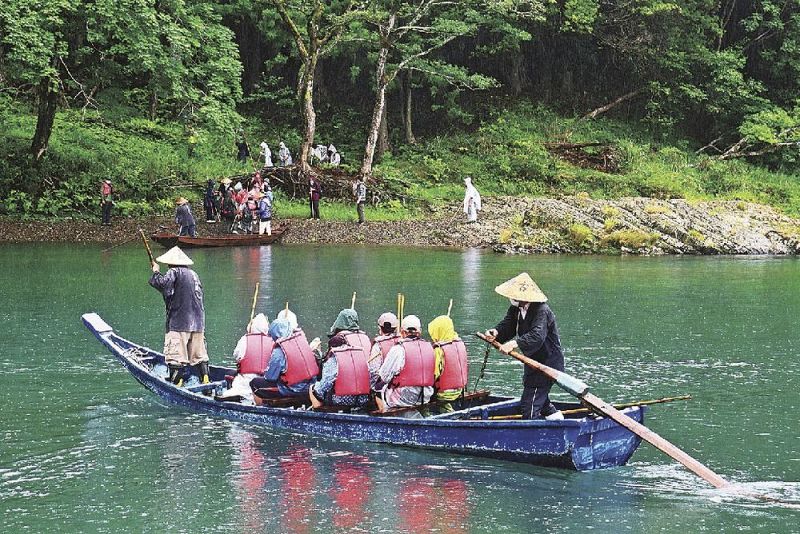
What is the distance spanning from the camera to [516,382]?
1547 centimetres

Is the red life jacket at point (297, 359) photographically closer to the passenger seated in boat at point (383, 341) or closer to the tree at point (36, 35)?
the passenger seated in boat at point (383, 341)

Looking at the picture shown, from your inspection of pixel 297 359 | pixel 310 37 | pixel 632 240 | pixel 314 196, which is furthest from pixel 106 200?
pixel 297 359

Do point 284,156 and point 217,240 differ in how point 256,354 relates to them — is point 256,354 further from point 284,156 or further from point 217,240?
point 284,156

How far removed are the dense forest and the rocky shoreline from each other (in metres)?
2.58

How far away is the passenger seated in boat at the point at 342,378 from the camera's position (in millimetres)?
12086

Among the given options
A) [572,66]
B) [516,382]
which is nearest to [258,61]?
[572,66]

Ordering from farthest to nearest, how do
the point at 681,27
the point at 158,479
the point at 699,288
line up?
the point at 681,27 → the point at 699,288 → the point at 158,479

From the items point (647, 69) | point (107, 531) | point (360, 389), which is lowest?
point (107, 531)

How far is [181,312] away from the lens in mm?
13773

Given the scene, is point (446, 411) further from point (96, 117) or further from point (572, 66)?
point (572, 66)

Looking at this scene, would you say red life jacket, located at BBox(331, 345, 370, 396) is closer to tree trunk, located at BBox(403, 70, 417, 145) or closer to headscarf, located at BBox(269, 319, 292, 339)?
headscarf, located at BBox(269, 319, 292, 339)

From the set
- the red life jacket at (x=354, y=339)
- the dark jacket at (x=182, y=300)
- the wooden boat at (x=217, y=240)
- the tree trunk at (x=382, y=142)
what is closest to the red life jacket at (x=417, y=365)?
the red life jacket at (x=354, y=339)

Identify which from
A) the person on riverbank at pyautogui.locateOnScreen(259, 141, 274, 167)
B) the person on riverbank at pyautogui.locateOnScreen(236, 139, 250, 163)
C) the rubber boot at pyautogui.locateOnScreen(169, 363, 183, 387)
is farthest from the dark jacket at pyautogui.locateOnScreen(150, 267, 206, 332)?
the person on riverbank at pyautogui.locateOnScreen(236, 139, 250, 163)

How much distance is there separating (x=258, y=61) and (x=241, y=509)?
4151 cm
